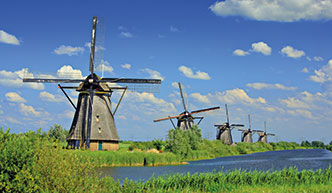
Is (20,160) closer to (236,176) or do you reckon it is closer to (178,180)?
(178,180)

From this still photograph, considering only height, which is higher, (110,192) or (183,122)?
(183,122)

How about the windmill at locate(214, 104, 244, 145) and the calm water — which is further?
the windmill at locate(214, 104, 244, 145)

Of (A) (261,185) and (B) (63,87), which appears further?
(B) (63,87)

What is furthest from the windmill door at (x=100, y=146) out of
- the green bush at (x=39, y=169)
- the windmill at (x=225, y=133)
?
the windmill at (x=225, y=133)

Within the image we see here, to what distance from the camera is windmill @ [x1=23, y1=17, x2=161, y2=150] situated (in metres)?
34.8

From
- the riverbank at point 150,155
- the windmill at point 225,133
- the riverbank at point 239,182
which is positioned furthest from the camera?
the windmill at point 225,133

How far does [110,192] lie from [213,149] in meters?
50.9

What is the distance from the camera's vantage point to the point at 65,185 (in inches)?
340

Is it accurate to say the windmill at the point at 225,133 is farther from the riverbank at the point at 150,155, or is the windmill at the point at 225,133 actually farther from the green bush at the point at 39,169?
the green bush at the point at 39,169

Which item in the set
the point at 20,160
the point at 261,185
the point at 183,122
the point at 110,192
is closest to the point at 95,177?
the point at 110,192

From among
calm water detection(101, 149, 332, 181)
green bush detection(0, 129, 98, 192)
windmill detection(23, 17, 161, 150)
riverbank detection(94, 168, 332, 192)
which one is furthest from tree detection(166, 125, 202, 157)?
green bush detection(0, 129, 98, 192)

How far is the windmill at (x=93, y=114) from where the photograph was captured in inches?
1368

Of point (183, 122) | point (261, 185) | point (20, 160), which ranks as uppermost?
point (183, 122)

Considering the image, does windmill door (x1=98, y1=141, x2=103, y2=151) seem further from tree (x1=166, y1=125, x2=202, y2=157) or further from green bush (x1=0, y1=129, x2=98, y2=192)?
green bush (x1=0, y1=129, x2=98, y2=192)
